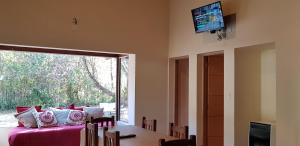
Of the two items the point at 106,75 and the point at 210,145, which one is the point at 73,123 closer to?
the point at 106,75

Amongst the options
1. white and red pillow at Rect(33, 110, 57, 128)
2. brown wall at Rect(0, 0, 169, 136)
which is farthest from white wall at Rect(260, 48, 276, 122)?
white and red pillow at Rect(33, 110, 57, 128)

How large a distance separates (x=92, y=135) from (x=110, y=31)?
2518 millimetres

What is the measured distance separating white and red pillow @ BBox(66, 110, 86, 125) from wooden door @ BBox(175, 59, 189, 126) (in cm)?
184

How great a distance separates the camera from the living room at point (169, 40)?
3475 millimetres

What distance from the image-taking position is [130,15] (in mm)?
5207

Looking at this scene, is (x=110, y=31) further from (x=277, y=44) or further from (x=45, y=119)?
(x=277, y=44)

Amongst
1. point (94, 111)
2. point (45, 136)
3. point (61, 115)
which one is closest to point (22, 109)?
point (61, 115)

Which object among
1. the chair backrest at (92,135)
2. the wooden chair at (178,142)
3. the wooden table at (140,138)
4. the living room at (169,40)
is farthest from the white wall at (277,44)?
the chair backrest at (92,135)

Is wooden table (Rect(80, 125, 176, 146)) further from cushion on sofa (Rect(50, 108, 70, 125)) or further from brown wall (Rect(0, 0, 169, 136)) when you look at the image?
brown wall (Rect(0, 0, 169, 136))

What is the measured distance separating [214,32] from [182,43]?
0.95 m

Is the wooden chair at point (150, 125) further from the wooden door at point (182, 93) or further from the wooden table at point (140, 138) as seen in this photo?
the wooden door at point (182, 93)

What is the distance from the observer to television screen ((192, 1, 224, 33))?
4.06 m

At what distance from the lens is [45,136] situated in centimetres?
420

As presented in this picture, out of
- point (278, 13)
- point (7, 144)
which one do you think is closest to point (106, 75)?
point (7, 144)
